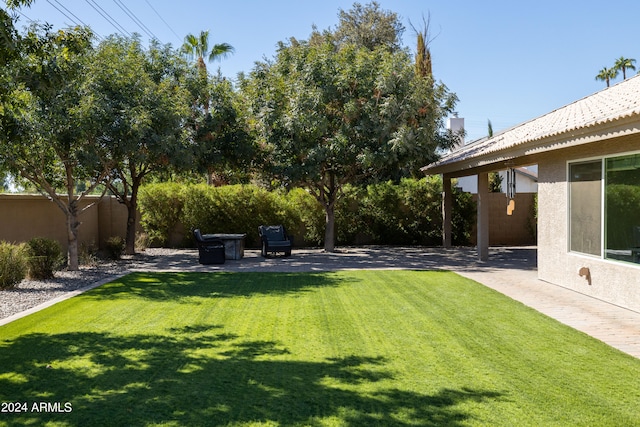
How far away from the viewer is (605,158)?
8.49m

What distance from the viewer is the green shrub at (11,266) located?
1022 centimetres

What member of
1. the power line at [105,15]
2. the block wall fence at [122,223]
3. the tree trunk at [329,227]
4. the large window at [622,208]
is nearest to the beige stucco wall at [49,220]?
the block wall fence at [122,223]

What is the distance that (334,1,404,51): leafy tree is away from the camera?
3372 centimetres

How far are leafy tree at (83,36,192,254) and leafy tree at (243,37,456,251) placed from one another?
9.49ft

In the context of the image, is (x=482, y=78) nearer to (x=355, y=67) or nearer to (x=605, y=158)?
(x=355, y=67)

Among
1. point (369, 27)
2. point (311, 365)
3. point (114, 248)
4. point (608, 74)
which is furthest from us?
point (608, 74)

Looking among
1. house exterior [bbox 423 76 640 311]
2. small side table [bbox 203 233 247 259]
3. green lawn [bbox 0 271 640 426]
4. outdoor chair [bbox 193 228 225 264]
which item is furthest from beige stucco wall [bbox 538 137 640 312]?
small side table [bbox 203 233 247 259]

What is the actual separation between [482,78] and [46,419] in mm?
30779

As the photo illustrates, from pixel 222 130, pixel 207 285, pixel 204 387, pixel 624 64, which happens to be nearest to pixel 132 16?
pixel 222 130

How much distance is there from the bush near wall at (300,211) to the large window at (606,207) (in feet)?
33.4

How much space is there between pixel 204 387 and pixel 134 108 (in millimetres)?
9531

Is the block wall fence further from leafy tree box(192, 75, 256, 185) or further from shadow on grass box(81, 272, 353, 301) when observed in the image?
shadow on grass box(81, 272, 353, 301)

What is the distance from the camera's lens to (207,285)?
429 inches

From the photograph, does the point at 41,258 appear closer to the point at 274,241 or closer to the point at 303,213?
the point at 274,241
